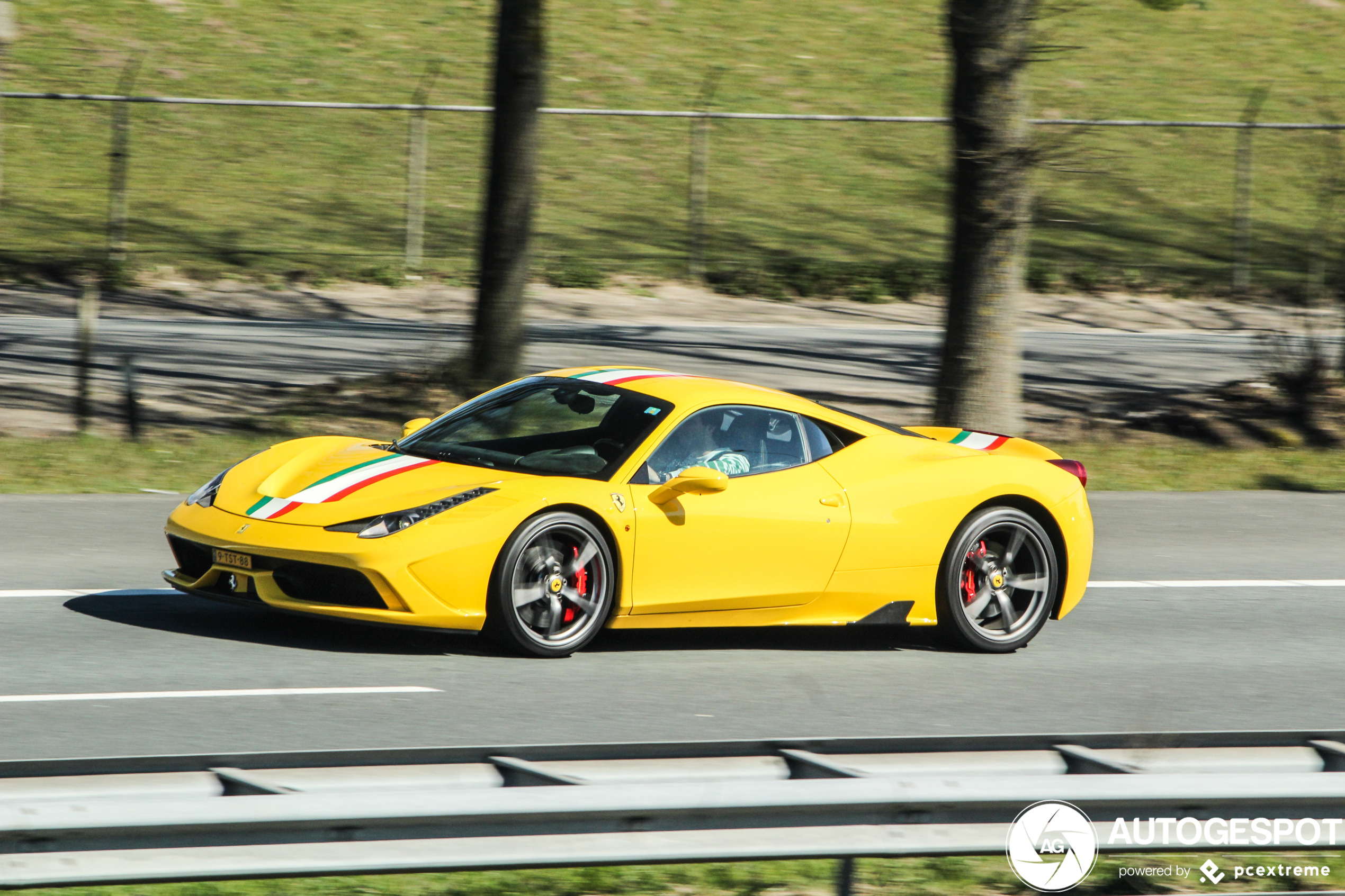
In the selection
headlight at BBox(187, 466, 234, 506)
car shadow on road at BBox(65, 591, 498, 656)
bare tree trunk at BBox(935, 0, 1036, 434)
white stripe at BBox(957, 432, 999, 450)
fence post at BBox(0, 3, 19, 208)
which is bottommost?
car shadow on road at BBox(65, 591, 498, 656)

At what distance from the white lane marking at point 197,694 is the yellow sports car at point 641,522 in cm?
35

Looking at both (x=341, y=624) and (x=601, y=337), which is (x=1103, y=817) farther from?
(x=601, y=337)

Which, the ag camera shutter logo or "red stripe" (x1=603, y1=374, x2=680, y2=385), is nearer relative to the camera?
the ag camera shutter logo

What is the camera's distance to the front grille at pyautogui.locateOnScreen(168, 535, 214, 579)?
23.2ft

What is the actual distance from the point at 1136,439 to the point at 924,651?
24.4ft

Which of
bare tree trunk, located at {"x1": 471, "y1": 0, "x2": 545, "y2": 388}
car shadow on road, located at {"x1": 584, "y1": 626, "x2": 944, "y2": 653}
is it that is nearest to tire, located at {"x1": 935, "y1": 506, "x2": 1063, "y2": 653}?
car shadow on road, located at {"x1": 584, "y1": 626, "x2": 944, "y2": 653}

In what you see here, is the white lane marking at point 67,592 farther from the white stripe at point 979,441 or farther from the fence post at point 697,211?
the fence post at point 697,211

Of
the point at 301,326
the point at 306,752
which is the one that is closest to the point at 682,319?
the point at 301,326

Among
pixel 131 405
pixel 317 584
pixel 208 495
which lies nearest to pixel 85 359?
pixel 131 405

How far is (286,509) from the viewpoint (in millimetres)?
7008

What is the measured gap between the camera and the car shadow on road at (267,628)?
23.8ft

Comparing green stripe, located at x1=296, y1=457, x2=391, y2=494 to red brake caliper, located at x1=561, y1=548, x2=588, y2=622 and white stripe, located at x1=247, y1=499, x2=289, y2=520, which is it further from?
red brake caliper, located at x1=561, y1=548, x2=588, y2=622

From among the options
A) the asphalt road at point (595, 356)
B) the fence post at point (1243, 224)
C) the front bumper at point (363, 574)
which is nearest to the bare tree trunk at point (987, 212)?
the asphalt road at point (595, 356)

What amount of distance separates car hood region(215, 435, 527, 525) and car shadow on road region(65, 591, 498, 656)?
1.45ft
